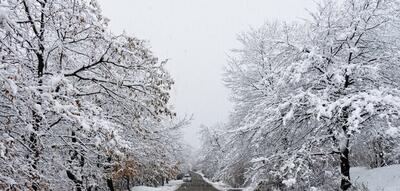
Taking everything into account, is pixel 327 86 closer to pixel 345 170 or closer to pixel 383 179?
pixel 345 170

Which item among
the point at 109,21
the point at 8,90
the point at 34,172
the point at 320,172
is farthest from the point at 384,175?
A: the point at 8,90

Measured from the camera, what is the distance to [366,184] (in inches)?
426

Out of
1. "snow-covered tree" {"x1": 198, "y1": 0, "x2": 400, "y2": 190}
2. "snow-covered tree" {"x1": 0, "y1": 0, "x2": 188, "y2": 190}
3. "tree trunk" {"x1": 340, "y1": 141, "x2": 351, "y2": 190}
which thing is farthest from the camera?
"tree trunk" {"x1": 340, "y1": 141, "x2": 351, "y2": 190}

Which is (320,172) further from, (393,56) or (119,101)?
(119,101)

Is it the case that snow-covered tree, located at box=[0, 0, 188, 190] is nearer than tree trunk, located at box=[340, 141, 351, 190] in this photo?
Yes

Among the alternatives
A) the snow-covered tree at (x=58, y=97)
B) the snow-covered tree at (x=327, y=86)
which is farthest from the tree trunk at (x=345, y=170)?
the snow-covered tree at (x=58, y=97)

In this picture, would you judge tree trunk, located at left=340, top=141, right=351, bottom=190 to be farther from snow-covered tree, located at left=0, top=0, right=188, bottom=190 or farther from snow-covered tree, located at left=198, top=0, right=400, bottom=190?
snow-covered tree, located at left=0, top=0, right=188, bottom=190

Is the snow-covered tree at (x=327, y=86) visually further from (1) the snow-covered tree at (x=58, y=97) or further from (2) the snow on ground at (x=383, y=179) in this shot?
(1) the snow-covered tree at (x=58, y=97)

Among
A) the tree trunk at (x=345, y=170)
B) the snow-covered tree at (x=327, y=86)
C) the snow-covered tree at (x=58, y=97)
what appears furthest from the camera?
the tree trunk at (x=345, y=170)

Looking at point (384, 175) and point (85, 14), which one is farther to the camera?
point (384, 175)

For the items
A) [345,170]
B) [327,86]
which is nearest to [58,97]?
[327,86]

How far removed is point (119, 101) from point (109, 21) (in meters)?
1.41

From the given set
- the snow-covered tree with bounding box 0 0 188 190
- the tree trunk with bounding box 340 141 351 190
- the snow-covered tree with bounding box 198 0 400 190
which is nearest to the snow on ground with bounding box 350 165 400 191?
the tree trunk with bounding box 340 141 351 190

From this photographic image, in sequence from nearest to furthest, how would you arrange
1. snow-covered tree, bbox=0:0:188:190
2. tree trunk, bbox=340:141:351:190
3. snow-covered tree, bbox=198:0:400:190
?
snow-covered tree, bbox=0:0:188:190 → snow-covered tree, bbox=198:0:400:190 → tree trunk, bbox=340:141:351:190
